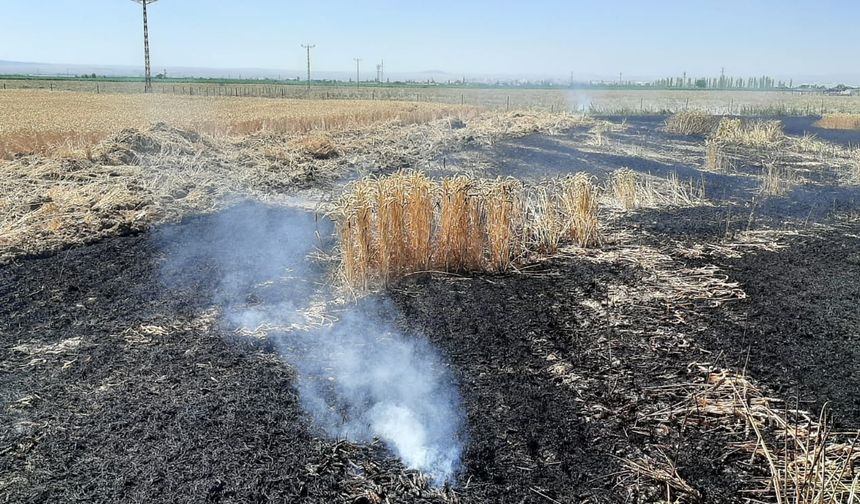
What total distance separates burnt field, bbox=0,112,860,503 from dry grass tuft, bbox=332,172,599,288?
20cm

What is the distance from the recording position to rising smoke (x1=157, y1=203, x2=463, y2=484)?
3.35m

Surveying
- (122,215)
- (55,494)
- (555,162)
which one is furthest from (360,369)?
(555,162)

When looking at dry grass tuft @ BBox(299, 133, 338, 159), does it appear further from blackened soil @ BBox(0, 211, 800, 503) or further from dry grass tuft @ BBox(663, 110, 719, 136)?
dry grass tuft @ BBox(663, 110, 719, 136)

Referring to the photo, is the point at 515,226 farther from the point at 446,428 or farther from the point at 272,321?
the point at 446,428

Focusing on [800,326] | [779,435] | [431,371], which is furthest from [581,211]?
[779,435]

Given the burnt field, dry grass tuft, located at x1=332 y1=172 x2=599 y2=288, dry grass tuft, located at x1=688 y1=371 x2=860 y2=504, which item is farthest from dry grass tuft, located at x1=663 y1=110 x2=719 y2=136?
dry grass tuft, located at x1=688 y1=371 x2=860 y2=504

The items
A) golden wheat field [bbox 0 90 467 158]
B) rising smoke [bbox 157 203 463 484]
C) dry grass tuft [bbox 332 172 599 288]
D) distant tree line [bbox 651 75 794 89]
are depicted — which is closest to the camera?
rising smoke [bbox 157 203 463 484]

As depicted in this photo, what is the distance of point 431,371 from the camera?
405 centimetres

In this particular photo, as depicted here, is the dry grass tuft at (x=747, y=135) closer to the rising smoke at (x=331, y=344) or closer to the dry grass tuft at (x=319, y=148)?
the dry grass tuft at (x=319, y=148)

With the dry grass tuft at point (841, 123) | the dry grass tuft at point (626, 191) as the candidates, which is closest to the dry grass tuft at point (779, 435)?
the dry grass tuft at point (626, 191)

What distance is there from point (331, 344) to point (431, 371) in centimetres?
90

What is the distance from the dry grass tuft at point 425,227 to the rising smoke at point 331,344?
0.49 meters

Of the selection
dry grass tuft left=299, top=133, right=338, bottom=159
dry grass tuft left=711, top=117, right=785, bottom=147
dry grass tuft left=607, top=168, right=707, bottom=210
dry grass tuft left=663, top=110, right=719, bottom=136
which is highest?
dry grass tuft left=663, top=110, right=719, bottom=136

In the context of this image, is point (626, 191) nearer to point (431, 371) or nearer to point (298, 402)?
point (431, 371)
